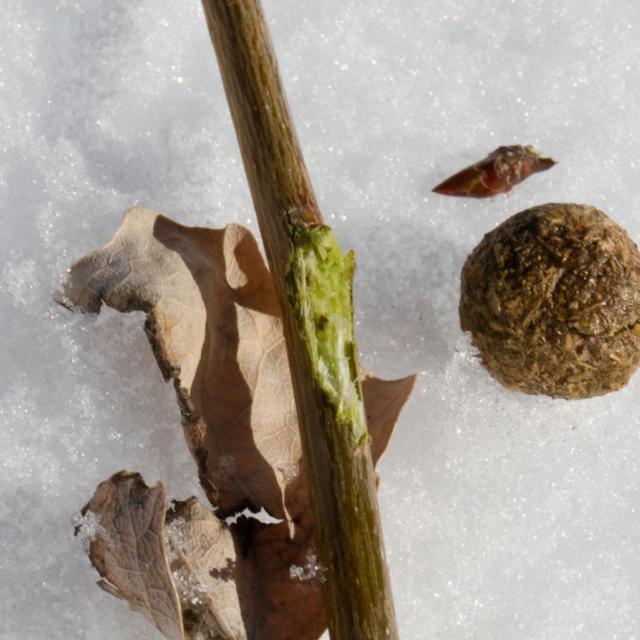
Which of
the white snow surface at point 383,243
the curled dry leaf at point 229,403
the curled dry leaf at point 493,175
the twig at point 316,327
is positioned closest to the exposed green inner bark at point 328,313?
the twig at point 316,327

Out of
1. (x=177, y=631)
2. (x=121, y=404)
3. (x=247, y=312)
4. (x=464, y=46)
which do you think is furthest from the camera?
(x=464, y=46)

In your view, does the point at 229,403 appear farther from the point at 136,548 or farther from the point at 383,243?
the point at 383,243

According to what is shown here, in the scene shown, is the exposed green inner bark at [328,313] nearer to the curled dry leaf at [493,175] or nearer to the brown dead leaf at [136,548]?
the brown dead leaf at [136,548]

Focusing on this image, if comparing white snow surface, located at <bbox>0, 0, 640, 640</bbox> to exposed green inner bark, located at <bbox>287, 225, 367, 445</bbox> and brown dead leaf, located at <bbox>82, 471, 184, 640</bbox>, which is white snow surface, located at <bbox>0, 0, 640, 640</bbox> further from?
exposed green inner bark, located at <bbox>287, 225, 367, 445</bbox>

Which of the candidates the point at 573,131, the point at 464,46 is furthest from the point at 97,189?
the point at 573,131

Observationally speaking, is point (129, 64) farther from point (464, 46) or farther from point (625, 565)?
point (625, 565)

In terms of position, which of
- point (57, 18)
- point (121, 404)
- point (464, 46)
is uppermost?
point (57, 18)

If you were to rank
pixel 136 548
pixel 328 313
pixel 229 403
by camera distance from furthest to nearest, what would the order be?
pixel 229 403
pixel 136 548
pixel 328 313

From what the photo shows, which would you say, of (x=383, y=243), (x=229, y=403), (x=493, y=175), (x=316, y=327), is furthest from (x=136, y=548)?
(x=493, y=175)
